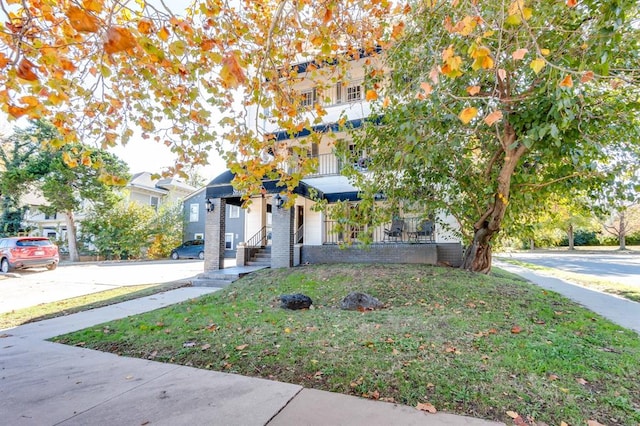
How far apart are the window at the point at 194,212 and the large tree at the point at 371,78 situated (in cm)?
2533

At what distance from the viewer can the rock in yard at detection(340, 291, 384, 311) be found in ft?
20.8

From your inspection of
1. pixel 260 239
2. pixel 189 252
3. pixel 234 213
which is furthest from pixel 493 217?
pixel 189 252

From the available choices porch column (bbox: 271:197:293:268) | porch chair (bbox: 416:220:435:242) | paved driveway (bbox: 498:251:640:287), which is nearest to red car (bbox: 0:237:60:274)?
porch column (bbox: 271:197:293:268)

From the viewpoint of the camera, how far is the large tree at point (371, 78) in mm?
3727

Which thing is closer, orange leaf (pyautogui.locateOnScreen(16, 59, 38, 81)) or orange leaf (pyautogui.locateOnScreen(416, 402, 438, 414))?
orange leaf (pyautogui.locateOnScreen(16, 59, 38, 81))

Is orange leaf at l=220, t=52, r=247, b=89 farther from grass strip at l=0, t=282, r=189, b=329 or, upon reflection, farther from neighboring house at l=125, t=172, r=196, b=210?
neighboring house at l=125, t=172, r=196, b=210

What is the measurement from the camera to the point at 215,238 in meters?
12.7

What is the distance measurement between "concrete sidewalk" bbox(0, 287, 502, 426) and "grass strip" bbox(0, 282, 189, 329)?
3084 millimetres

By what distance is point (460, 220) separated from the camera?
9.76 metres

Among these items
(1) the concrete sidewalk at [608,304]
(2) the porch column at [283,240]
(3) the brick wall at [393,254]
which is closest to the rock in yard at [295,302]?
(3) the brick wall at [393,254]

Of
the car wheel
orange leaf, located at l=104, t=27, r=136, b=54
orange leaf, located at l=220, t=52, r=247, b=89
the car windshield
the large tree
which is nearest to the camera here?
orange leaf, located at l=104, t=27, r=136, b=54

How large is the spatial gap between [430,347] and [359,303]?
238cm

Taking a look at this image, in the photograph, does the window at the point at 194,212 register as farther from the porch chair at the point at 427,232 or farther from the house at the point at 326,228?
the porch chair at the point at 427,232

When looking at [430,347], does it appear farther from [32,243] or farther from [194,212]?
[194,212]
